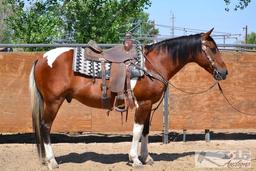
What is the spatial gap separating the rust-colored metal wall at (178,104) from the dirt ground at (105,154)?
305 mm

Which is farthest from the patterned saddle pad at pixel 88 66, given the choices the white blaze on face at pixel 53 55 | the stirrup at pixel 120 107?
the stirrup at pixel 120 107

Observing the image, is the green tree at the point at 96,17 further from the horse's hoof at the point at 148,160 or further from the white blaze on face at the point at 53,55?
the horse's hoof at the point at 148,160

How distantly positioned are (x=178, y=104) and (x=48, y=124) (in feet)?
9.36

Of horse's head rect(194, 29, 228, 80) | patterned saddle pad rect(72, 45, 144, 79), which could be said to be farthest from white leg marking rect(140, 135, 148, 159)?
horse's head rect(194, 29, 228, 80)

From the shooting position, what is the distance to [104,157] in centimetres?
710

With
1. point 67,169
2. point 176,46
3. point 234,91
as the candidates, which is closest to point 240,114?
point 234,91

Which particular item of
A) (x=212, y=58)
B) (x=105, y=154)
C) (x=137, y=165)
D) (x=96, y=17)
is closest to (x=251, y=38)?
(x=96, y=17)

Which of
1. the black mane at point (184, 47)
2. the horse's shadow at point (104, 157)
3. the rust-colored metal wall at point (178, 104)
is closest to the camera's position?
the black mane at point (184, 47)

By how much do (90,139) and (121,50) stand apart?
2.93 metres

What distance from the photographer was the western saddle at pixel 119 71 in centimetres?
620

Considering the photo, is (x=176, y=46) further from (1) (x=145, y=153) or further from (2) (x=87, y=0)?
(2) (x=87, y=0)

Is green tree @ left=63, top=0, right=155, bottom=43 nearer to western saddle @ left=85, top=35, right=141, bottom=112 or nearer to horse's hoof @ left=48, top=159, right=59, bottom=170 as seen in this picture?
western saddle @ left=85, top=35, right=141, bottom=112

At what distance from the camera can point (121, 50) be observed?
6.42 m

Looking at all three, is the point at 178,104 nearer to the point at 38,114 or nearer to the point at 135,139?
the point at 135,139
